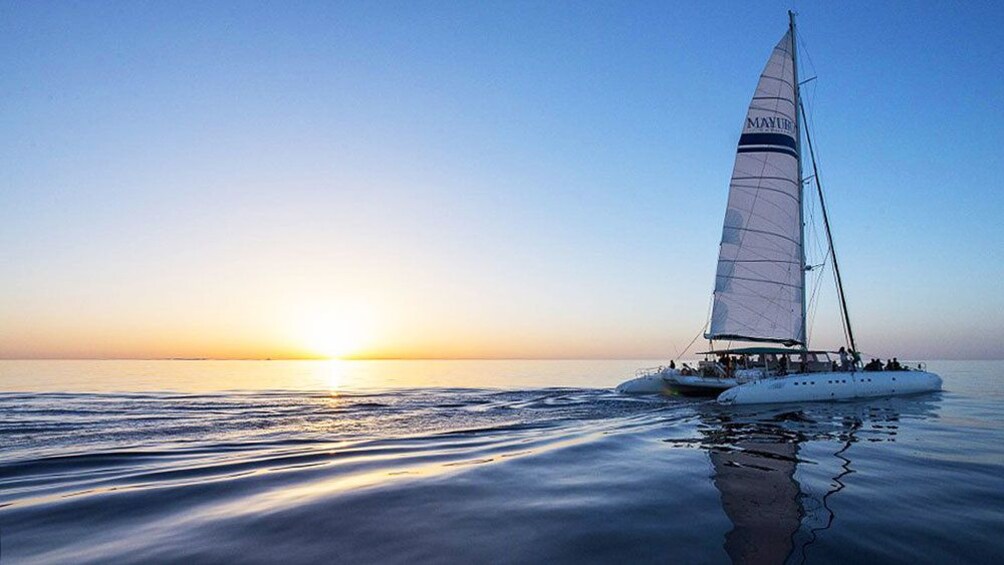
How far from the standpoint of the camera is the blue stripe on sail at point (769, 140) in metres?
36.8

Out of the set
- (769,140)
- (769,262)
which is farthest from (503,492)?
(769,140)

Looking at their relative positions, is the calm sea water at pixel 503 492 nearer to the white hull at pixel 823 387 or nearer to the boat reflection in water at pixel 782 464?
the boat reflection in water at pixel 782 464

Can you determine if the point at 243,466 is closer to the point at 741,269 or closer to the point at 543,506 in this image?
the point at 543,506

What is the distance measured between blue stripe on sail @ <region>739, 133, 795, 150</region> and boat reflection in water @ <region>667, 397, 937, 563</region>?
18.6 meters

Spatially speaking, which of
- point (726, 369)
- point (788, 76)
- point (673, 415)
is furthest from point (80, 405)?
point (788, 76)

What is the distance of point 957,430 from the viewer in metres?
19.5

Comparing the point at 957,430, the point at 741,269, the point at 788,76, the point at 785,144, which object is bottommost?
the point at 957,430

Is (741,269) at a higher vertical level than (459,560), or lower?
higher

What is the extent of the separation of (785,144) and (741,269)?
9.27 metres

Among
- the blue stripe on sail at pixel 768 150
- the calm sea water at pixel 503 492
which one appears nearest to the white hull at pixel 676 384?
the calm sea water at pixel 503 492

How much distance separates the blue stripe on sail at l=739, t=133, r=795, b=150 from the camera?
36.8 metres

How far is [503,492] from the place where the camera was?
1005cm

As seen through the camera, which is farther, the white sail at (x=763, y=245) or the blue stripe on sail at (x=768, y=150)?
the blue stripe on sail at (x=768, y=150)

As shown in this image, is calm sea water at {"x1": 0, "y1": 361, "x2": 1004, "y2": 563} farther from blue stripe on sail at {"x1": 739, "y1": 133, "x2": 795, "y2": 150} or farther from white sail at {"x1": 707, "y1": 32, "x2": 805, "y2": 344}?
blue stripe on sail at {"x1": 739, "y1": 133, "x2": 795, "y2": 150}
